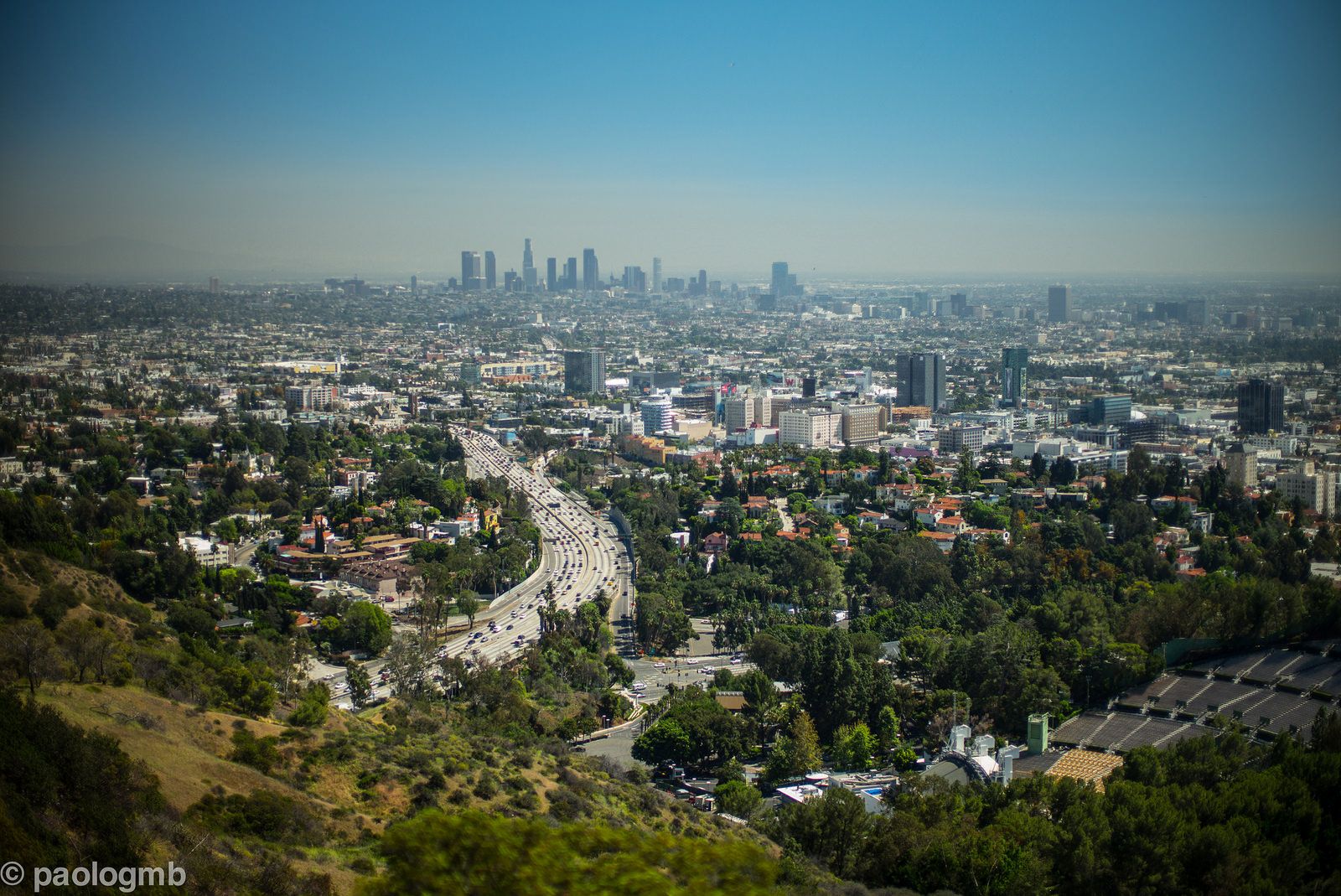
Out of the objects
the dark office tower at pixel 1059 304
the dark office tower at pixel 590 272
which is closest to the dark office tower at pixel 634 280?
the dark office tower at pixel 590 272

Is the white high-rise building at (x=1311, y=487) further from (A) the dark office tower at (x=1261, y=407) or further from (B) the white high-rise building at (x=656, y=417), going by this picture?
(B) the white high-rise building at (x=656, y=417)

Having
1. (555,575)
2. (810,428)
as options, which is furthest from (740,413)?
(555,575)

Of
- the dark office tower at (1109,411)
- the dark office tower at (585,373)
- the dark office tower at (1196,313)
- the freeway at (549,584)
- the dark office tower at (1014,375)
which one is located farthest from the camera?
the dark office tower at (585,373)

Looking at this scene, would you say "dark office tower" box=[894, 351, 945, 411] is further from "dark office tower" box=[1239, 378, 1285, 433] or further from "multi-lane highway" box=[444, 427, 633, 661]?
"multi-lane highway" box=[444, 427, 633, 661]

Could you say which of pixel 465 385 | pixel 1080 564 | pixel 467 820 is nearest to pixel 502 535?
pixel 1080 564

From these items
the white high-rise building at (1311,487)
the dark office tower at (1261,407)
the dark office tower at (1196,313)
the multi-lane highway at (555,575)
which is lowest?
the multi-lane highway at (555,575)

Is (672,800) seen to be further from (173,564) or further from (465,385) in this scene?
(465,385)

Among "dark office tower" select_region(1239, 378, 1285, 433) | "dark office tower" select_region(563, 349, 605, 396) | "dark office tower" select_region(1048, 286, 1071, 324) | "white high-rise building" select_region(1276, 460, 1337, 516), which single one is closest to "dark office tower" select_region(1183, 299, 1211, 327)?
"dark office tower" select_region(1239, 378, 1285, 433)

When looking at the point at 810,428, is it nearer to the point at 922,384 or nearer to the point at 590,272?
the point at 922,384
